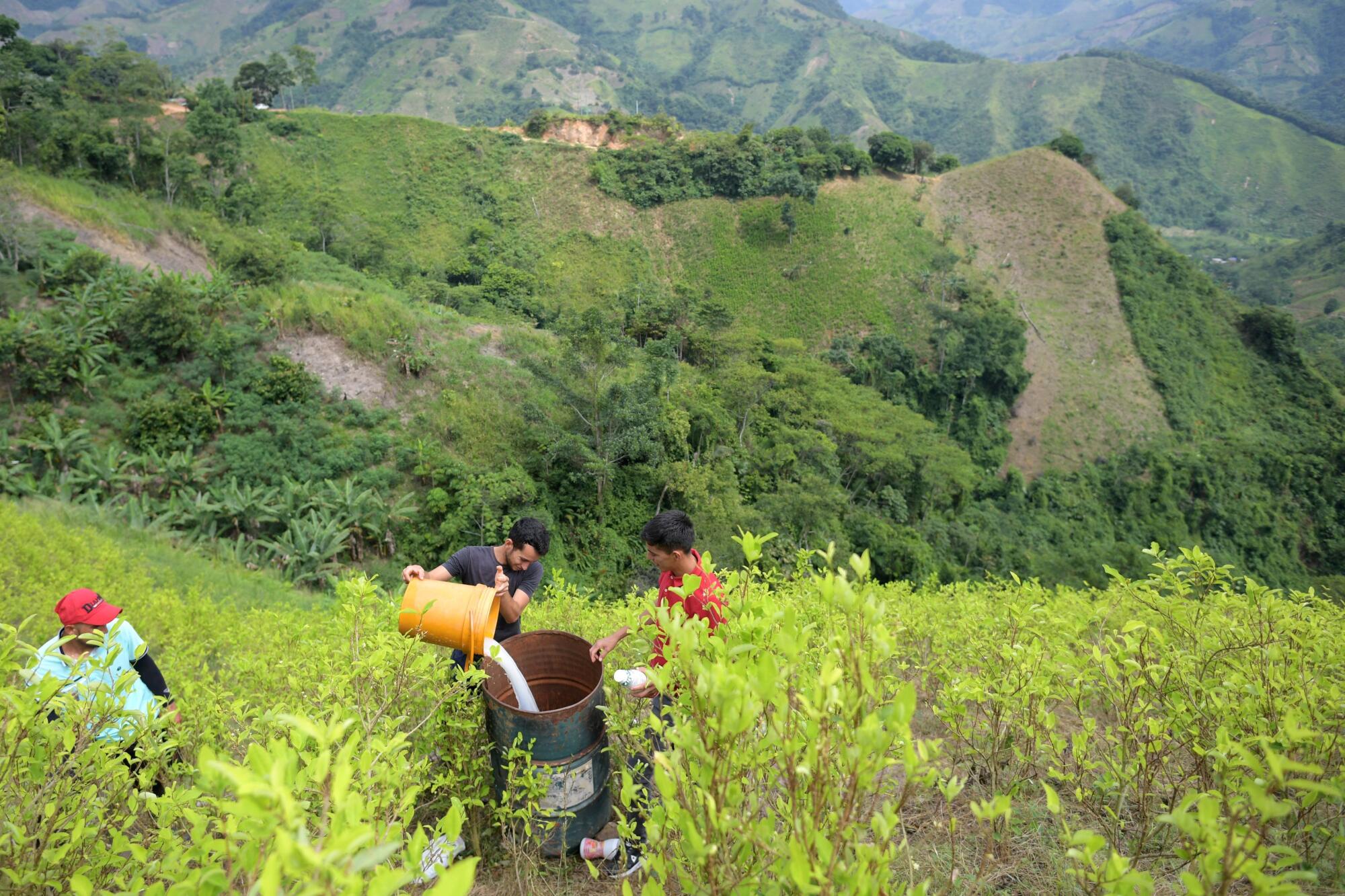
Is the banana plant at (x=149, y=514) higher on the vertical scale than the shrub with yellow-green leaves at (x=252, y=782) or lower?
lower

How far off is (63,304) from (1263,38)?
196059 millimetres

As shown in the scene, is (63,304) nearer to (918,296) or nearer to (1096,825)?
(1096,825)

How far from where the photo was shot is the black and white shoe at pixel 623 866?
2.37m

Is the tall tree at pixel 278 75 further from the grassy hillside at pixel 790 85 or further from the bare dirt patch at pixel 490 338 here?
the grassy hillside at pixel 790 85

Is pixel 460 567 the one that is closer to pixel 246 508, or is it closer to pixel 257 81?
pixel 246 508

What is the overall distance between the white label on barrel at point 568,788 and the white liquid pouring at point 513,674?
29 cm

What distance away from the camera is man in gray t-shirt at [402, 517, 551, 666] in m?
3.17

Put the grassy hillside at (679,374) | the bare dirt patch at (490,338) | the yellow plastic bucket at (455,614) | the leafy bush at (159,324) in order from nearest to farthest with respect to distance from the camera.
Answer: the yellow plastic bucket at (455,614), the grassy hillside at (679,374), the leafy bush at (159,324), the bare dirt patch at (490,338)

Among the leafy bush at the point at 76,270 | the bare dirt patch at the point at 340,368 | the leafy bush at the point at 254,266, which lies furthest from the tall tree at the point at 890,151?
the leafy bush at the point at 76,270

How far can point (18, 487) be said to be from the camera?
898 cm

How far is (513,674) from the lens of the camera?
8.09 ft

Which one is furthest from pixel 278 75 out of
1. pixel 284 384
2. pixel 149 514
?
pixel 149 514

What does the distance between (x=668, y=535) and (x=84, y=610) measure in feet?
8.65

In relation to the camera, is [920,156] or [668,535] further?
[920,156]
